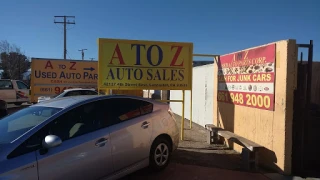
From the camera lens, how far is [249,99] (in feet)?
23.9

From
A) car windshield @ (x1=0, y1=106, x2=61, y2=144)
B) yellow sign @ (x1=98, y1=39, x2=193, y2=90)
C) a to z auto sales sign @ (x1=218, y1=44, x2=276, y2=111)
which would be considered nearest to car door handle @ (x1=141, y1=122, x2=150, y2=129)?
car windshield @ (x1=0, y1=106, x2=61, y2=144)

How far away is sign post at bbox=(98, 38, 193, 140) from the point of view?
8.48 metres

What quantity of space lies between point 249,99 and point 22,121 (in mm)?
5041

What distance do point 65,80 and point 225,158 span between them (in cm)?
1298

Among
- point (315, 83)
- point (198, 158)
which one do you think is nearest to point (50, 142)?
point (198, 158)

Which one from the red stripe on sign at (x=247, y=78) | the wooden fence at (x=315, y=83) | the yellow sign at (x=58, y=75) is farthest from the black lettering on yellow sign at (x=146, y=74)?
Answer: the yellow sign at (x=58, y=75)

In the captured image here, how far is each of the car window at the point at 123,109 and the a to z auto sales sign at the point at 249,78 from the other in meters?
2.57

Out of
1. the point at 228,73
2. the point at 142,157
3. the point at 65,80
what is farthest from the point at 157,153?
the point at 65,80

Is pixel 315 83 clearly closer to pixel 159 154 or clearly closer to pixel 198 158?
pixel 198 158

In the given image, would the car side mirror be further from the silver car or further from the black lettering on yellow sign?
the black lettering on yellow sign

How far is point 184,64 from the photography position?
900 centimetres

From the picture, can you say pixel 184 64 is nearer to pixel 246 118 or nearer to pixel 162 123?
pixel 246 118

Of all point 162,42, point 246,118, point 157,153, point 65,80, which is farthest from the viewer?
point 65,80

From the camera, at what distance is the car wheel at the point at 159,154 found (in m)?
5.62
